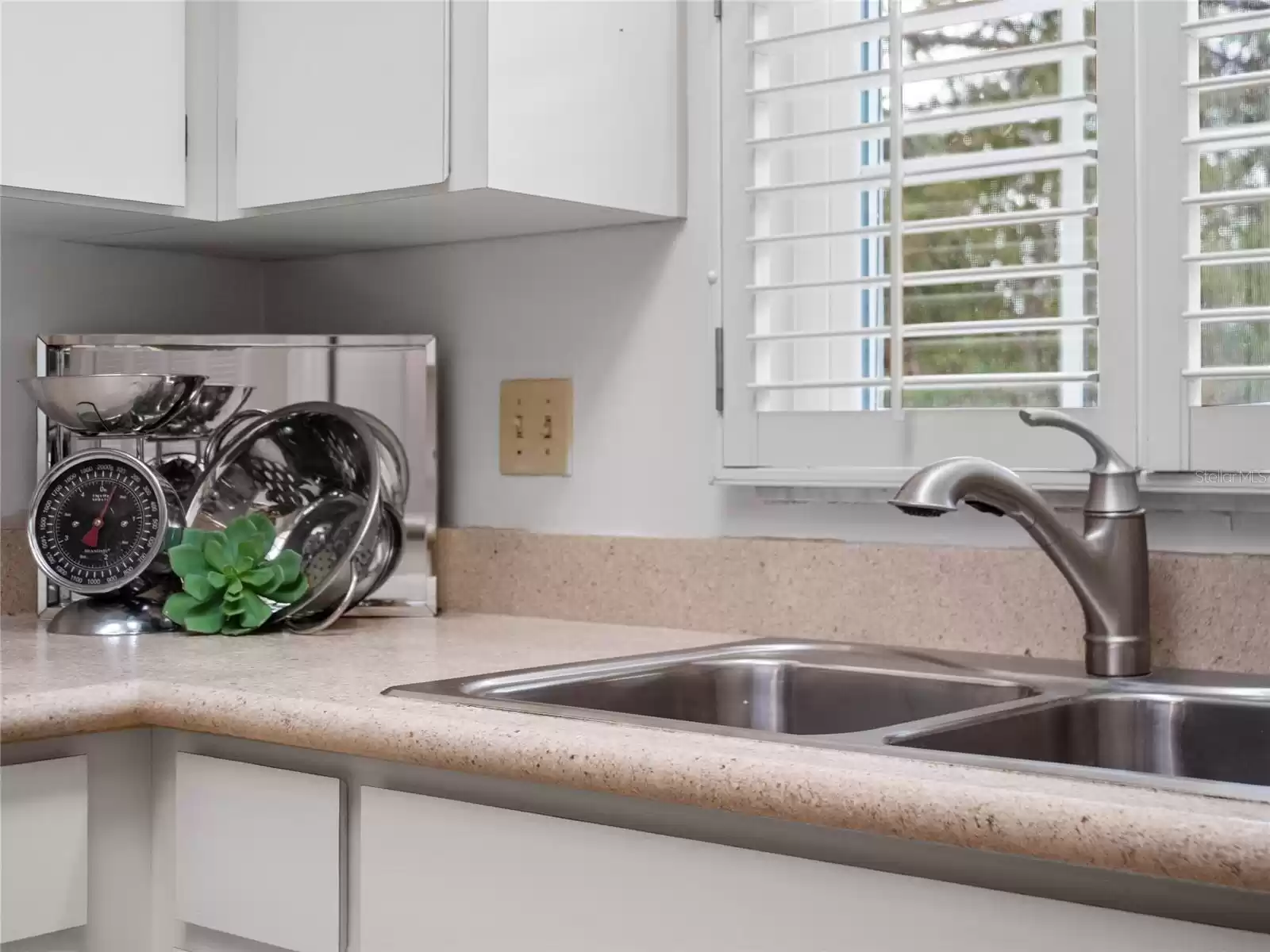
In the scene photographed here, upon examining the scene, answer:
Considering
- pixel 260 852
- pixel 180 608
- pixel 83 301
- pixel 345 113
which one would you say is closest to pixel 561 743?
pixel 260 852

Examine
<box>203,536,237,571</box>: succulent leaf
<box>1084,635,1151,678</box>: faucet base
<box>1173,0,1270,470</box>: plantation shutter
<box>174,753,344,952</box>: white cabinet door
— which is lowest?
<box>174,753,344,952</box>: white cabinet door

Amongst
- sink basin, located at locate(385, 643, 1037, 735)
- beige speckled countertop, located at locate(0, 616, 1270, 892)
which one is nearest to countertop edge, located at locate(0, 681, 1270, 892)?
beige speckled countertop, located at locate(0, 616, 1270, 892)

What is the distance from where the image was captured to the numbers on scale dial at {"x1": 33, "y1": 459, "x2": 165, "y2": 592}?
173 cm

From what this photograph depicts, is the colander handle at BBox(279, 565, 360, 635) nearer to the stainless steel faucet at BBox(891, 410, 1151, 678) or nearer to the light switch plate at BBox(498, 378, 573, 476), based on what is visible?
the light switch plate at BBox(498, 378, 573, 476)

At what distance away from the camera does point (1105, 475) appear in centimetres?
134

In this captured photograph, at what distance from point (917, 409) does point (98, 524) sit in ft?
3.16

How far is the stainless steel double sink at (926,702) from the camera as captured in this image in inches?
45.6

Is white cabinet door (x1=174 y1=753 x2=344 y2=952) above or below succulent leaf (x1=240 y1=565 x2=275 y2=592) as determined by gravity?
below

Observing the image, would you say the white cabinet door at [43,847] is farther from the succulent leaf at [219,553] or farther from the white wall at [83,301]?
the white wall at [83,301]

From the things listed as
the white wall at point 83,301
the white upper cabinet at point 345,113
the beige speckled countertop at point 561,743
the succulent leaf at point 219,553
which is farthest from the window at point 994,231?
the white wall at point 83,301

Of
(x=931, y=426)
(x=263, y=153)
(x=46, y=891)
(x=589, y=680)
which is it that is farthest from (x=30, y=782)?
(x=931, y=426)

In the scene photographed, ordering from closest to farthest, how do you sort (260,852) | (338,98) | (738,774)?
(738,774)
(260,852)
(338,98)

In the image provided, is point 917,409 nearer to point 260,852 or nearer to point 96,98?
point 260,852

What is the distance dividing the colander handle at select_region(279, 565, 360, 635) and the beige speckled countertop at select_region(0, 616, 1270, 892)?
0.12 ft
